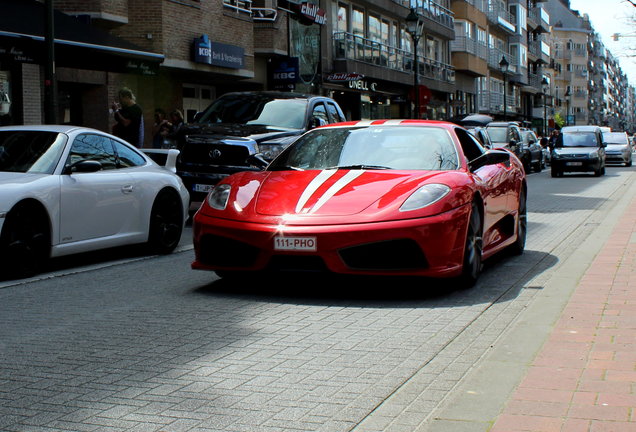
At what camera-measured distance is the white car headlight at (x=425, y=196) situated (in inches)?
286

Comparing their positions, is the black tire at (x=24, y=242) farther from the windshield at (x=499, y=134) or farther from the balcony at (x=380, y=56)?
the balcony at (x=380, y=56)

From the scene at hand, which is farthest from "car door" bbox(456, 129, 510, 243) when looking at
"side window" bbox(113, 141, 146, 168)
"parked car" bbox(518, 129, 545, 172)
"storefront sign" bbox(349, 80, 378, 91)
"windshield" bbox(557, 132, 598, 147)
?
"storefront sign" bbox(349, 80, 378, 91)

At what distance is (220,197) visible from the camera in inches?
310

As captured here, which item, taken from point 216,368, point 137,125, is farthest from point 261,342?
point 137,125

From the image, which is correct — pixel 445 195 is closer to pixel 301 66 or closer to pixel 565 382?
pixel 565 382

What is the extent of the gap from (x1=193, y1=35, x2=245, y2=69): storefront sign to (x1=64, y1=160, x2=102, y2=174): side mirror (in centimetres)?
1735

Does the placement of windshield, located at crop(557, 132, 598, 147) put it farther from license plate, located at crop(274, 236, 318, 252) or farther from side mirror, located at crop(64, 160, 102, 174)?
license plate, located at crop(274, 236, 318, 252)

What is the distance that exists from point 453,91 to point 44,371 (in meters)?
52.8

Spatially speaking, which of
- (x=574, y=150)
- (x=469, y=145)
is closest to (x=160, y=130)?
(x=469, y=145)

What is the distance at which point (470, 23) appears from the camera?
63188 millimetres

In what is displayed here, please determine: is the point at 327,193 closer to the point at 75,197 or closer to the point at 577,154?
the point at 75,197

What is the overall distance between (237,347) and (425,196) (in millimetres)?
2308

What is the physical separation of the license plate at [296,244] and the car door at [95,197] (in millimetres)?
2744

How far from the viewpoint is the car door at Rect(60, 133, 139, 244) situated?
→ 9141 millimetres
